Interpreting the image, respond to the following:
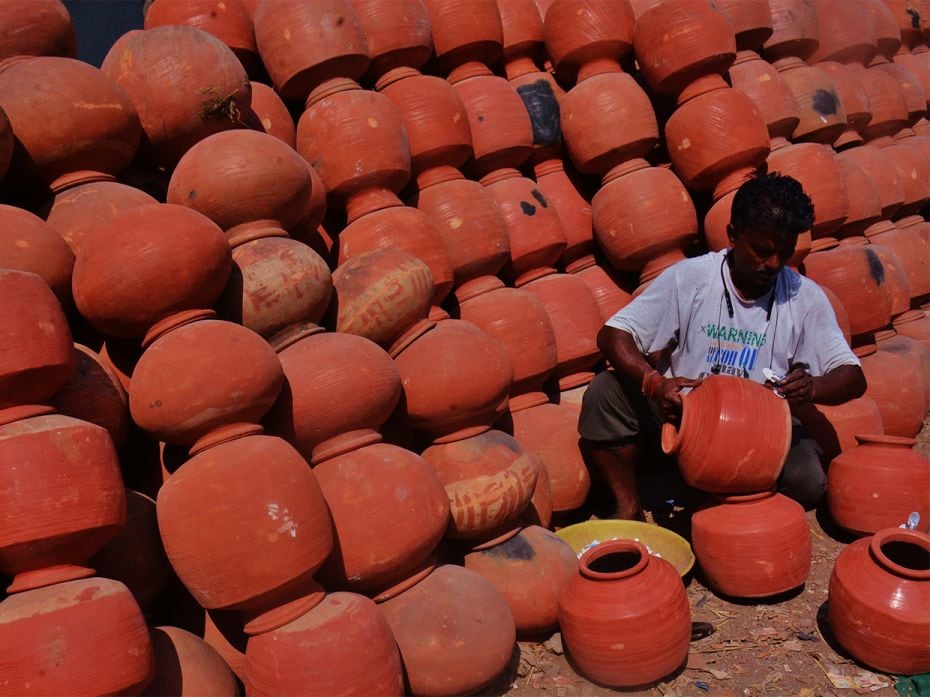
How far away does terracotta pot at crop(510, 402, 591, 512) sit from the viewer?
379 cm

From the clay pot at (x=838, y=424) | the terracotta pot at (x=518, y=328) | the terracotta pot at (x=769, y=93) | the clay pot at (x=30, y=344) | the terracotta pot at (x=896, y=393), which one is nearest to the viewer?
the clay pot at (x=30, y=344)

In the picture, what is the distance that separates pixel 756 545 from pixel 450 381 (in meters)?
1.30

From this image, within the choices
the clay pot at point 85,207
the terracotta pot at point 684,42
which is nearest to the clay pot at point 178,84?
the clay pot at point 85,207

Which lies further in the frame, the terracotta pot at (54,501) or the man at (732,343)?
the man at (732,343)

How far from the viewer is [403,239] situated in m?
3.64

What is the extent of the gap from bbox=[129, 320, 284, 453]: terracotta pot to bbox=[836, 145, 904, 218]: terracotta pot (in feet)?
13.4

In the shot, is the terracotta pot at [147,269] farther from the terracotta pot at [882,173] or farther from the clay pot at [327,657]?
the terracotta pot at [882,173]

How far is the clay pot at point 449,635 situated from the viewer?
104 inches

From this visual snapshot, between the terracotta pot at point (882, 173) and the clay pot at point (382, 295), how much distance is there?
3.22m

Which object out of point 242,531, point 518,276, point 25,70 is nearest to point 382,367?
point 242,531

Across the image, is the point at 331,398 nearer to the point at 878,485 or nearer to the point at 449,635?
the point at 449,635

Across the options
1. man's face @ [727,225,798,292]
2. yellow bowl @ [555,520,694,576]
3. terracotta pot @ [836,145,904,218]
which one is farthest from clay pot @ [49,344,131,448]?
terracotta pot @ [836,145,904,218]

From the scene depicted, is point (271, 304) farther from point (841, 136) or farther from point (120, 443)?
point (841, 136)

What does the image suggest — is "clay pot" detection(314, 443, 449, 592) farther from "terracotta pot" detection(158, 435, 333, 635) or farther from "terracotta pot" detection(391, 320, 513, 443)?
"terracotta pot" detection(391, 320, 513, 443)
